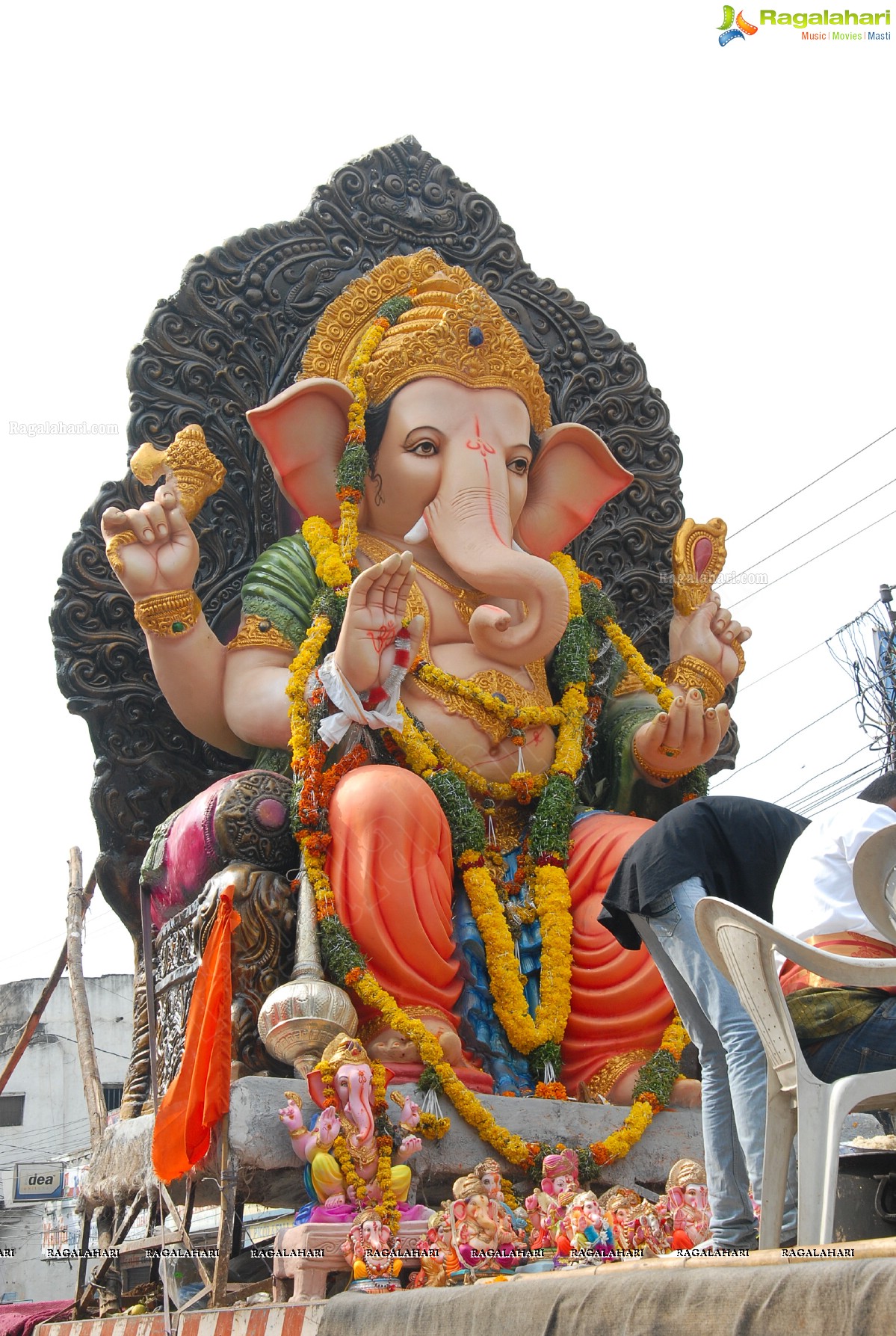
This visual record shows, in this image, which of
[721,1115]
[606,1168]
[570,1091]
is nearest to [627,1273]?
[721,1115]

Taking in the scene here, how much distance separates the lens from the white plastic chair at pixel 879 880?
2141 millimetres

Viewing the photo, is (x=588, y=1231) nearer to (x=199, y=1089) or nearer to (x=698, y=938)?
(x=698, y=938)

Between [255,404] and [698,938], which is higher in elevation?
[255,404]

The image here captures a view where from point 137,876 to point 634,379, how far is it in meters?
3.54

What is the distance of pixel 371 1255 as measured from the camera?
3.36m

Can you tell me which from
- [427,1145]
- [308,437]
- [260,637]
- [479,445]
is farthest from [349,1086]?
[308,437]

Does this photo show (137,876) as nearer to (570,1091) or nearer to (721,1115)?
(570,1091)

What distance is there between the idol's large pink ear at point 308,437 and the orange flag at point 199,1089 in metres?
2.29

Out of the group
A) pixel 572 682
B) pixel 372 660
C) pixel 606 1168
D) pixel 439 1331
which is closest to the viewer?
pixel 439 1331

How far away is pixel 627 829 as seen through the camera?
518 centimetres

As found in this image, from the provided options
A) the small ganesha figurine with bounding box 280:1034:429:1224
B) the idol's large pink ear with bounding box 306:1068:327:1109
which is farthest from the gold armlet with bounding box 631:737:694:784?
the idol's large pink ear with bounding box 306:1068:327:1109

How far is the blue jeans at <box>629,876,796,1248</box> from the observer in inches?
99.5

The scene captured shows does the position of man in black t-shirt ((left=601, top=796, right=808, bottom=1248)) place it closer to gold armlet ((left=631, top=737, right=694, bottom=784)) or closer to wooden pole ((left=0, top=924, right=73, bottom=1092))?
gold armlet ((left=631, top=737, right=694, bottom=784))

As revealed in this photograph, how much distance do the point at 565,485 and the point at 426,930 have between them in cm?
250
